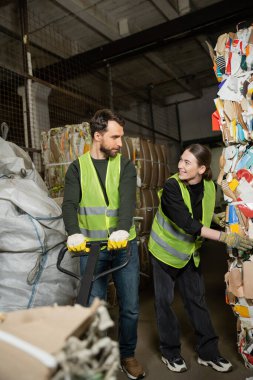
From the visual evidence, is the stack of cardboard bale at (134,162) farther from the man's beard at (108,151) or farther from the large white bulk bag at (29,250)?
the man's beard at (108,151)

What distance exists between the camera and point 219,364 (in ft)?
8.08

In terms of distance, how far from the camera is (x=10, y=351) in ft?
2.66

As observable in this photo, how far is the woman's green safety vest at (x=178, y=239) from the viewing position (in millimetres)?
2539

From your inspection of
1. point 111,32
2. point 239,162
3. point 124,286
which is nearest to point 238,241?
point 239,162

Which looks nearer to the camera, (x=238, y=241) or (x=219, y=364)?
(x=238, y=241)

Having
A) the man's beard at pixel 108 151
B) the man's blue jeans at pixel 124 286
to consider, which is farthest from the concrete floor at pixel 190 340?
the man's beard at pixel 108 151

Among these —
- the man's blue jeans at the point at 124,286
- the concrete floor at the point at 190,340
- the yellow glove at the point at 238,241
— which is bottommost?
the concrete floor at the point at 190,340

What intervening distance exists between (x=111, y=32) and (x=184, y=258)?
484 centimetres

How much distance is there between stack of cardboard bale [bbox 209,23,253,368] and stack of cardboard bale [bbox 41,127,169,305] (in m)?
1.32

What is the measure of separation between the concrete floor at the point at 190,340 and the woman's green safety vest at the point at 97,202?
113cm

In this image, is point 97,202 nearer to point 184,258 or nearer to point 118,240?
point 118,240

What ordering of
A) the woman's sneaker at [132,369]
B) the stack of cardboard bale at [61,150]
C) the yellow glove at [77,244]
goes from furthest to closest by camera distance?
1. the stack of cardboard bale at [61,150]
2. the woman's sneaker at [132,369]
3. the yellow glove at [77,244]

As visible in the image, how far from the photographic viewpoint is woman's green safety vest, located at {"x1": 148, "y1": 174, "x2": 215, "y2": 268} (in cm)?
254

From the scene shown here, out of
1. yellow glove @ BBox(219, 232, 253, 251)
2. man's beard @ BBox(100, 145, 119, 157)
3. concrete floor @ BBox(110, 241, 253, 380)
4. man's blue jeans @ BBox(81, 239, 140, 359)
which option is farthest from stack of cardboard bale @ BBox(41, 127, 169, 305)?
yellow glove @ BBox(219, 232, 253, 251)
